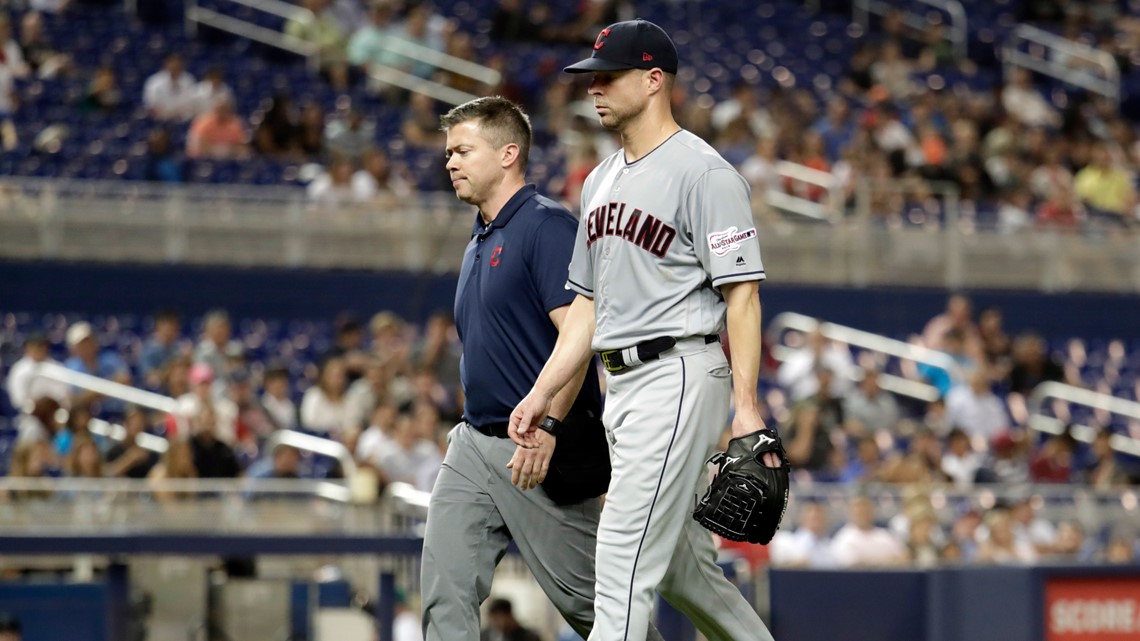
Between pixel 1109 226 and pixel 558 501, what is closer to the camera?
pixel 558 501

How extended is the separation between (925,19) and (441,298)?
9.65m

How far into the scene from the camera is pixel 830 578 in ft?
25.4

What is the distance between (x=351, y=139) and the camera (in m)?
16.2

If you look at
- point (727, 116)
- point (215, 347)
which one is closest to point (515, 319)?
point (215, 347)

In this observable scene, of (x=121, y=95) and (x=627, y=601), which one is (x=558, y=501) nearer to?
(x=627, y=601)

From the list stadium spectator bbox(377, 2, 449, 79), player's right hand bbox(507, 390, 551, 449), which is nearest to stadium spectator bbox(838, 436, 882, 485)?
stadium spectator bbox(377, 2, 449, 79)

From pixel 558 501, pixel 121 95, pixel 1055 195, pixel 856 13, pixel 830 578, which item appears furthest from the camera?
pixel 856 13

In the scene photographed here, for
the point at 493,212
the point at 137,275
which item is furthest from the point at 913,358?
the point at 493,212

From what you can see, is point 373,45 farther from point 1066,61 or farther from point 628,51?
point 628,51

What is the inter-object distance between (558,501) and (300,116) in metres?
12.1

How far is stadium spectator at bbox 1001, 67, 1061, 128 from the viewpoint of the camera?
20.3m

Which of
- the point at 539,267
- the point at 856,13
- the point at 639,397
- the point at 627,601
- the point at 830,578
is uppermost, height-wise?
the point at 856,13

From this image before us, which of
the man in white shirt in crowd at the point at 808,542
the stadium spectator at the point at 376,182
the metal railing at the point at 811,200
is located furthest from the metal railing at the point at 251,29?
the man in white shirt in crowd at the point at 808,542

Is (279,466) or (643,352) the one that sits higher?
(643,352)
